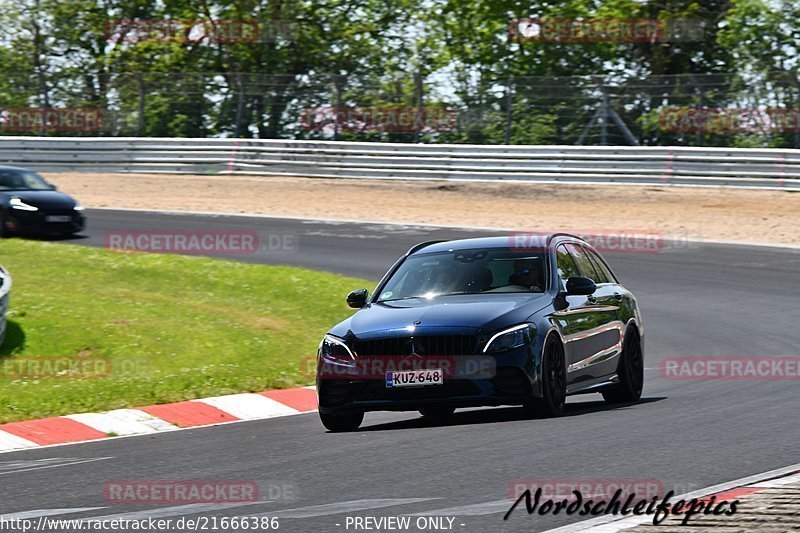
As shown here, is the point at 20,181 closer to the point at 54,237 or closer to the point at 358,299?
the point at 54,237

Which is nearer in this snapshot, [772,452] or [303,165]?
[772,452]

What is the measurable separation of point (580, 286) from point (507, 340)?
3.93 feet

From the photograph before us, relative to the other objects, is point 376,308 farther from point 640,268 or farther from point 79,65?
point 79,65

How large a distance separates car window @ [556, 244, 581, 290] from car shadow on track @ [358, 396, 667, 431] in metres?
1.10

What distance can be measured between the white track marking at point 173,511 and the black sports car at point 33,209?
61.6 feet

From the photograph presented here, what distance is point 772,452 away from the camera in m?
8.34

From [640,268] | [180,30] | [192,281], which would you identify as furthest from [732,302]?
[180,30]

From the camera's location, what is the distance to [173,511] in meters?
6.89

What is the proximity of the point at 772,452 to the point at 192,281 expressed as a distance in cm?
1289
